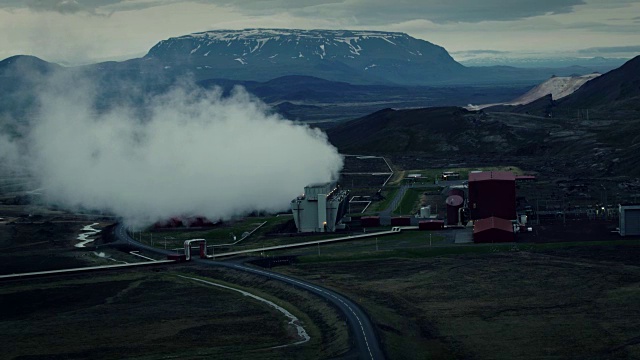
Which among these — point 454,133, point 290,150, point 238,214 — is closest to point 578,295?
point 238,214

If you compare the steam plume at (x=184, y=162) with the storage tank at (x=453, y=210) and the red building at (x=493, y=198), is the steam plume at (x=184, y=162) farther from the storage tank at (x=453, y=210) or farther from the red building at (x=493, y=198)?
the red building at (x=493, y=198)

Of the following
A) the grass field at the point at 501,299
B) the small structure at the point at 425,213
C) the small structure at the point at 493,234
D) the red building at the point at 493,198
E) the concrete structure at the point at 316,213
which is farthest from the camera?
the small structure at the point at 425,213

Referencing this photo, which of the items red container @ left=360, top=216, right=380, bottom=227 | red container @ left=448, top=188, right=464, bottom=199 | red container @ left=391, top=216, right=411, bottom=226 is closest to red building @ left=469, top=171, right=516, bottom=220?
red container @ left=391, top=216, right=411, bottom=226

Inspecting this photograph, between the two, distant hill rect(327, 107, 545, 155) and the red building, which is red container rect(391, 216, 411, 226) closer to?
the red building

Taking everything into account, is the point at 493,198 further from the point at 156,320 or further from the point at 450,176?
the point at 156,320

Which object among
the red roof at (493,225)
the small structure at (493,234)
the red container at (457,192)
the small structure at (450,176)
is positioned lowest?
the small structure at (493,234)

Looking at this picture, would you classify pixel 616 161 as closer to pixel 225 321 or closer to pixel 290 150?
pixel 290 150

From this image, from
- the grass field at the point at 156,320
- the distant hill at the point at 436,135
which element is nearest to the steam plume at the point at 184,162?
the distant hill at the point at 436,135
